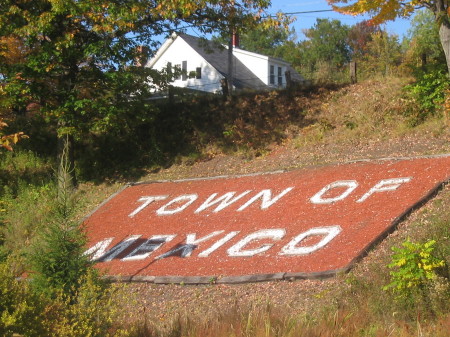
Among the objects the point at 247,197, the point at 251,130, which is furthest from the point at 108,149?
the point at 247,197

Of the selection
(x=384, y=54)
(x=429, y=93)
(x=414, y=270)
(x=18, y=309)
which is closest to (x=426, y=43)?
(x=384, y=54)

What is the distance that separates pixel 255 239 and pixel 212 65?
2964 centimetres

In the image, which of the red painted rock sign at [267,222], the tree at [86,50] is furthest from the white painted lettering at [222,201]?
the tree at [86,50]

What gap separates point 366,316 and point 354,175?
23.9 ft

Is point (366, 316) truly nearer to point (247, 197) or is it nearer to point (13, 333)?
point (13, 333)

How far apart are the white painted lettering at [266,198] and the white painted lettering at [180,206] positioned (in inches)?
80.1

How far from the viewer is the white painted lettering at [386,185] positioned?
43.4ft

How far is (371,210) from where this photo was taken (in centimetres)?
1234

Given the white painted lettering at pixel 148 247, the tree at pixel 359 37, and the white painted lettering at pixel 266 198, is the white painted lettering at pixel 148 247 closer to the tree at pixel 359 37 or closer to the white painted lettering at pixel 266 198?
the white painted lettering at pixel 266 198

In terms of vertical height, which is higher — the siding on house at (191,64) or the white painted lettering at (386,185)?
the siding on house at (191,64)

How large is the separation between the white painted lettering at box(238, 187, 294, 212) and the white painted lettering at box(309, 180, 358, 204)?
1.07 metres

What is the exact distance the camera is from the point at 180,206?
1662 cm

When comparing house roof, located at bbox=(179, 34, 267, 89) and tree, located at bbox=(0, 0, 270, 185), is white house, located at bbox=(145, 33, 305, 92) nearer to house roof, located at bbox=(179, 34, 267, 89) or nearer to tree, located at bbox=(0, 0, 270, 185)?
house roof, located at bbox=(179, 34, 267, 89)

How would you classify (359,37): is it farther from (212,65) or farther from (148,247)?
(148,247)
